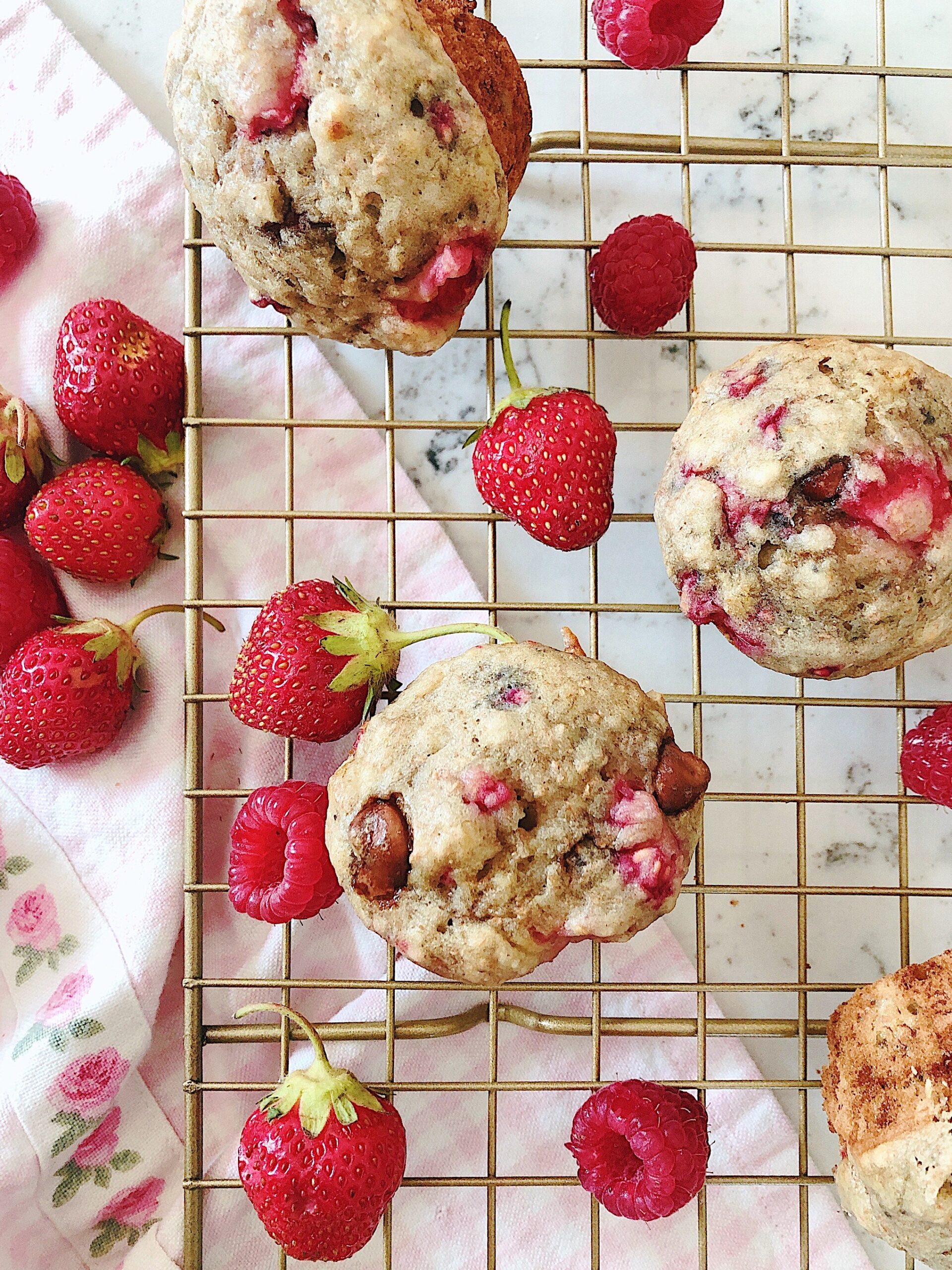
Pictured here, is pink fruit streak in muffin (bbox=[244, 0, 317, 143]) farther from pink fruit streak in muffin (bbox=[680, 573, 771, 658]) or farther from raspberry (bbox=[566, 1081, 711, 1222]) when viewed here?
raspberry (bbox=[566, 1081, 711, 1222])

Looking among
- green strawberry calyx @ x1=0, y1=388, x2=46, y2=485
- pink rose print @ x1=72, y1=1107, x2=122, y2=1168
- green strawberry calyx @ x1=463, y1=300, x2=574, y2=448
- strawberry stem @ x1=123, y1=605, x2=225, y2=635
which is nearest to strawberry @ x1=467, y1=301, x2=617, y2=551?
green strawberry calyx @ x1=463, y1=300, x2=574, y2=448

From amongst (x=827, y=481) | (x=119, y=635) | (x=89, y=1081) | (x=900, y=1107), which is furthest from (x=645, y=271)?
(x=89, y=1081)

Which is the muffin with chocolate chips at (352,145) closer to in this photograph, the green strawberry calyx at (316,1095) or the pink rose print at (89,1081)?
the green strawberry calyx at (316,1095)

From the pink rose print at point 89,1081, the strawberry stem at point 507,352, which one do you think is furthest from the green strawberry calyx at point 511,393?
the pink rose print at point 89,1081

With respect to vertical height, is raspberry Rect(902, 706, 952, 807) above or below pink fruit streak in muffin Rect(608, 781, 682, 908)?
below

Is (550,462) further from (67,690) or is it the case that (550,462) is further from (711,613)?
(67,690)

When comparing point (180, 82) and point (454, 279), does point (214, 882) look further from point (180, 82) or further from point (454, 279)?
point (180, 82)
